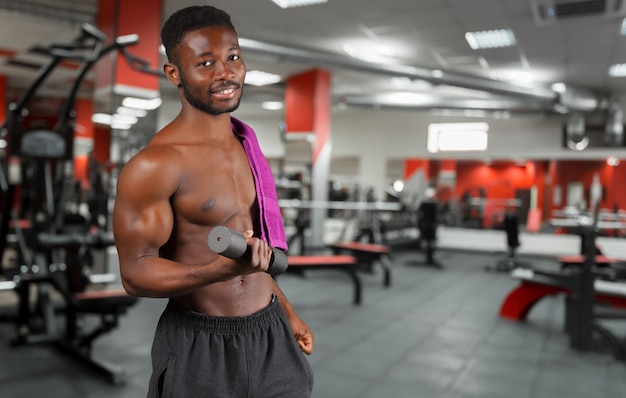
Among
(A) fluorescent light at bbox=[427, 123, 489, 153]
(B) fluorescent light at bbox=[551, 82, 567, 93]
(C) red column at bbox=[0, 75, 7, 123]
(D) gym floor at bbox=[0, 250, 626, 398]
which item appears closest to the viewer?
(D) gym floor at bbox=[0, 250, 626, 398]

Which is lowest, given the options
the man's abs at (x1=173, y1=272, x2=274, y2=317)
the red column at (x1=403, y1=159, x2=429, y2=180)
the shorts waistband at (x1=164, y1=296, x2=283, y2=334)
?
the shorts waistband at (x1=164, y1=296, x2=283, y2=334)

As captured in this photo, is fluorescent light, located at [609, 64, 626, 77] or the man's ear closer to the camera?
the man's ear

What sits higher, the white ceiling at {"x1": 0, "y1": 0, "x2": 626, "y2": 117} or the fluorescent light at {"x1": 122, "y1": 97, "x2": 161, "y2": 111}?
the white ceiling at {"x1": 0, "y1": 0, "x2": 626, "y2": 117}

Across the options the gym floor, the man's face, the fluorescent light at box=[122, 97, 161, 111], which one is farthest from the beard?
the gym floor

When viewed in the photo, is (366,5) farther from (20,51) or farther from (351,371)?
(20,51)

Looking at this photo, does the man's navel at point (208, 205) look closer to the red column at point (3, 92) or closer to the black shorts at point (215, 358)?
the black shorts at point (215, 358)

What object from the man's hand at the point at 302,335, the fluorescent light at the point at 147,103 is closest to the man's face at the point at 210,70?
the fluorescent light at the point at 147,103

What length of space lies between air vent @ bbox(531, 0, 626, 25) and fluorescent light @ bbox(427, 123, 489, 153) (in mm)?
5493

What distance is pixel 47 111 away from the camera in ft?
45.5

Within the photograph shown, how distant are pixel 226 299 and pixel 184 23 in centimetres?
45

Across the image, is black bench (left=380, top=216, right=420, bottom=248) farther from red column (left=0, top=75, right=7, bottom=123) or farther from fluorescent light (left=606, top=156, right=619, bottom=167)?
red column (left=0, top=75, right=7, bottom=123)

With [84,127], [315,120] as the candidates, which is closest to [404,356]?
[315,120]

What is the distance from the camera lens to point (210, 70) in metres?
0.77

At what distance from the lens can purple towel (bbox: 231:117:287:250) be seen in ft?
2.80
